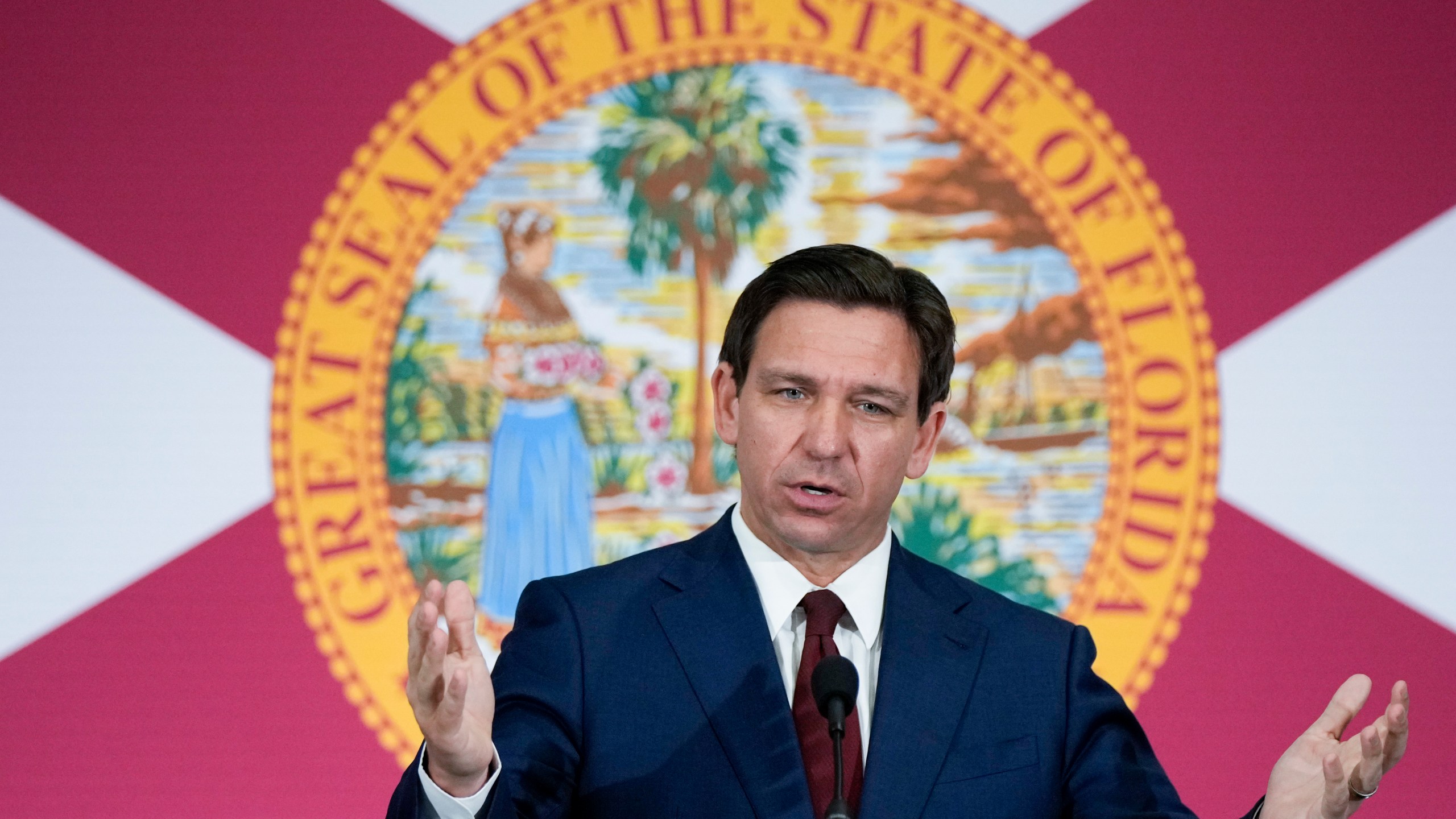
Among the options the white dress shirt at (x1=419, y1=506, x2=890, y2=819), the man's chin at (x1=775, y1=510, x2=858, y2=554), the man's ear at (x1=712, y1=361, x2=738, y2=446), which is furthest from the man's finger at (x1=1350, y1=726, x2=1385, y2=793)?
the man's ear at (x1=712, y1=361, x2=738, y2=446)

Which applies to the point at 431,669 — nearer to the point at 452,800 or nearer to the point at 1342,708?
the point at 452,800

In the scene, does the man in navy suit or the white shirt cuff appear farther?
the man in navy suit

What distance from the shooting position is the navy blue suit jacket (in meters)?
1.68

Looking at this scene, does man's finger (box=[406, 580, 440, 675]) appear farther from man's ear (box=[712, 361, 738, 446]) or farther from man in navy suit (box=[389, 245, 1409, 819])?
man's ear (box=[712, 361, 738, 446])

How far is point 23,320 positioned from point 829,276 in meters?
2.11

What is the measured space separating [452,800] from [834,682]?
0.43 meters

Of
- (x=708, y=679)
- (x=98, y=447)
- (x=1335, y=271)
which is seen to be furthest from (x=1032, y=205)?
(x=98, y=447)

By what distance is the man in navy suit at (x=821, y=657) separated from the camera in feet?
5.51

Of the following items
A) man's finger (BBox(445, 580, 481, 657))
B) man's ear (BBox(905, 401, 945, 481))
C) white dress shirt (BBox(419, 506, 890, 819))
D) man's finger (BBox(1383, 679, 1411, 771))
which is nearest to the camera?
man's finger (BBox(445, 580, 481, 657))

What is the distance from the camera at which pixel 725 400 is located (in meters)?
2.02

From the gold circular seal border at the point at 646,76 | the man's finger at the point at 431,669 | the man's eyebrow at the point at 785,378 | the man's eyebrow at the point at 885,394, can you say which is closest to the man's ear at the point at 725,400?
the man's eyebrow at the point at 785,378

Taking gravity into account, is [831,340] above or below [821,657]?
above

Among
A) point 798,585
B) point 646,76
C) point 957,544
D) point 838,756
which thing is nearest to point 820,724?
point 798,585

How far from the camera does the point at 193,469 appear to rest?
117 inches
